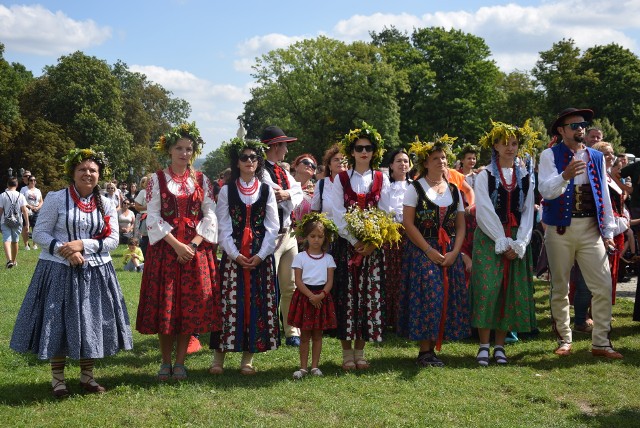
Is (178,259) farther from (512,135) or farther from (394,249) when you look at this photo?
(512,135)

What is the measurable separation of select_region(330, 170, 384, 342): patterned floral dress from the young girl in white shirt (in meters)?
0.20

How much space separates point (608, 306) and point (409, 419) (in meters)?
3.07

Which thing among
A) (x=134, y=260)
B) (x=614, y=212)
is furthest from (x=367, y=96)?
(x=614, y=212)

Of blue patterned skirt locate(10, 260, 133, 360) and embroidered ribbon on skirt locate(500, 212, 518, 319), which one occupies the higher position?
embroidered ribbon on skirt locate(500, 212, 518, 319)

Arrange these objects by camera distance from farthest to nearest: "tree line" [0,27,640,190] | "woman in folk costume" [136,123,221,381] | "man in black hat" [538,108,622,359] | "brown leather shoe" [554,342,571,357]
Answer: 1. "tree line" [0,27,640,190]
2. "brown leather shoe" [554,342,571,357]
3. "man in black hat" [538,108,622,359]
4. "woman in folk costume" [136,123,221,381]

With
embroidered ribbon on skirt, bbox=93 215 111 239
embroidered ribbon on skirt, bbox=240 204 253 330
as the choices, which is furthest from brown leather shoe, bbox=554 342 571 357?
embroidered ribbon on skirt, bbox=93 215 111 239

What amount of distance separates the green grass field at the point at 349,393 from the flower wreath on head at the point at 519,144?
68.7 inches

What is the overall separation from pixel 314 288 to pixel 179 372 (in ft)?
4.82

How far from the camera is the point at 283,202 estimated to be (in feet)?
22.5

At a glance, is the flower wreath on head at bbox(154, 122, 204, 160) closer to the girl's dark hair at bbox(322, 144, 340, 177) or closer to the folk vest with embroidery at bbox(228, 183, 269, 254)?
the folk vest with embroidery at bbox(228, 183, 269, 254)

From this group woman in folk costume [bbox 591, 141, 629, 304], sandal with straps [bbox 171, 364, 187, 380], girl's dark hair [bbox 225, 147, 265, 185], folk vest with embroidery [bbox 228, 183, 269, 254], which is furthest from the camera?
woman in folk costume [bbox 591, 141, 629, 304]

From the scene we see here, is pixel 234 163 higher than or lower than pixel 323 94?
lower

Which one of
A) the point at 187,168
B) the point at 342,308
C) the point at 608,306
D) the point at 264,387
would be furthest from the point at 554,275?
the point at 187,168

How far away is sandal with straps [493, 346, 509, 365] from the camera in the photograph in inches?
262
